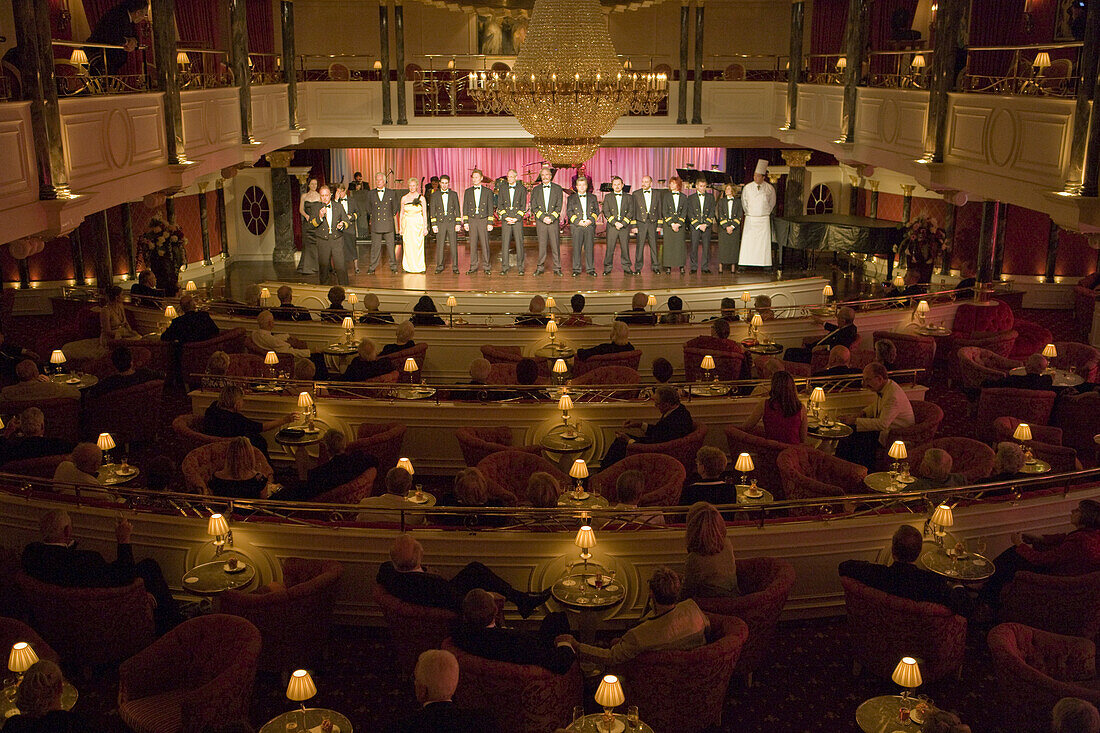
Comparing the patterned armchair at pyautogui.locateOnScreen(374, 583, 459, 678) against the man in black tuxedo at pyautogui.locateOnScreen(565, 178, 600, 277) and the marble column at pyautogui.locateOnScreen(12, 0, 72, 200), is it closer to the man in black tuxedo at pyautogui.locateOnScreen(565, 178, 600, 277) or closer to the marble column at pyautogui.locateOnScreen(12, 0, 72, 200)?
the marble column at pyautogui.locateOnScreen(12, 0, 72, 200)

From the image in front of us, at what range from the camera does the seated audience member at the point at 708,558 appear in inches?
203

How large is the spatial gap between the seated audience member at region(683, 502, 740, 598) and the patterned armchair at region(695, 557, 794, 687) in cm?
9

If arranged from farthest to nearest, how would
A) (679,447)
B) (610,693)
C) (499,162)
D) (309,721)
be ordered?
(499,162), (679,447), (309,721), (610,693)

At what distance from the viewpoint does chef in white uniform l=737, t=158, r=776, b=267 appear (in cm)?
1616

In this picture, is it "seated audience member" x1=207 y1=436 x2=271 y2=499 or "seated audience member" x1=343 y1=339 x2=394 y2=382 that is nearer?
"seated audience member" x1=207 y1=436 x2=271 y2=499

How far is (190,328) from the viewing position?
33.8 feet

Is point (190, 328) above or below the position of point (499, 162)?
below

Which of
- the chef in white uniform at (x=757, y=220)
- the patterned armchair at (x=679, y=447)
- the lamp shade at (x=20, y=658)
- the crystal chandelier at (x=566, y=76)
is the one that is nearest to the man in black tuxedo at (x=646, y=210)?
the chef in white uniform at (x=757, y=220)

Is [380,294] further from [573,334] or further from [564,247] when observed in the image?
[564,247]

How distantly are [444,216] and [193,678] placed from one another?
11.9 m

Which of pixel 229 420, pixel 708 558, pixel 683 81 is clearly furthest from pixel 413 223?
pixel 708 558

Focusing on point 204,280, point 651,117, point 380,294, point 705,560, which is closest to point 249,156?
point 380,294

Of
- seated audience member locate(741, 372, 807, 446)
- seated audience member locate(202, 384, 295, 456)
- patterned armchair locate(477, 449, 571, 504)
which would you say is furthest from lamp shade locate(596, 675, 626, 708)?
seated audience member locate(202, 384, 295, 456)

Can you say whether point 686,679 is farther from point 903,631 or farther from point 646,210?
point 646,210
